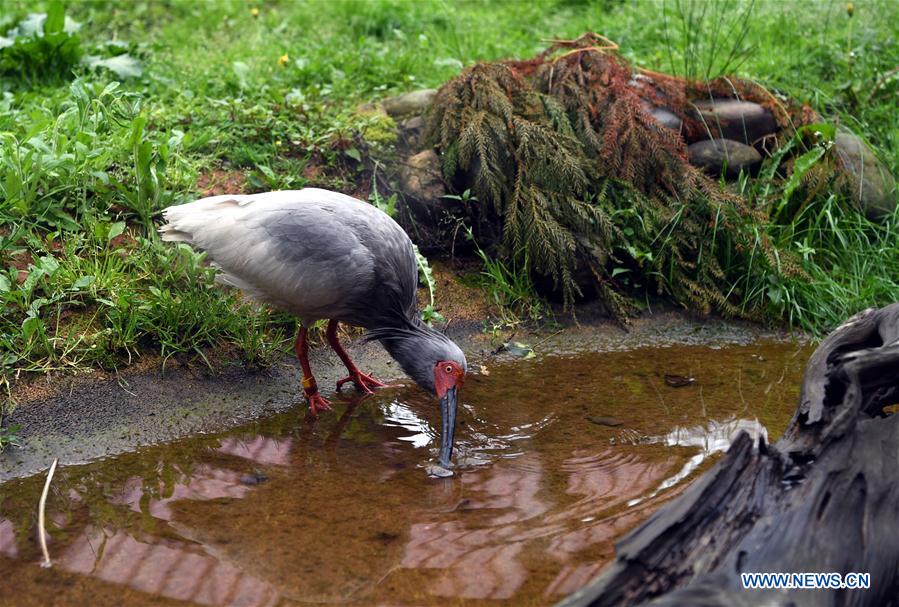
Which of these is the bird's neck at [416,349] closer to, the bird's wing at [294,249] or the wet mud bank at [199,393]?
the bird's wing at [294,249]

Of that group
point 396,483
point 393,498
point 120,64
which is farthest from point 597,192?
point 120,64

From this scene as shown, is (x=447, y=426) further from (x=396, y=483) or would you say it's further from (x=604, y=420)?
(x=604, y=420)

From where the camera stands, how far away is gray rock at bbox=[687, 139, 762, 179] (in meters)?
5.38

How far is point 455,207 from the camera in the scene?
5109 mm

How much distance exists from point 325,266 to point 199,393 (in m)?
Answer: 0.78

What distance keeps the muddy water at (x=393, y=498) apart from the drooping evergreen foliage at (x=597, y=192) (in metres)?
0.71

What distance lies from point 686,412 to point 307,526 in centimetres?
178

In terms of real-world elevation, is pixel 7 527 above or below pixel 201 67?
below

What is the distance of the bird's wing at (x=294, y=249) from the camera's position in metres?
3.89

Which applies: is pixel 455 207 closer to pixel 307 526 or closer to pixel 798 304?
pixel 798 304

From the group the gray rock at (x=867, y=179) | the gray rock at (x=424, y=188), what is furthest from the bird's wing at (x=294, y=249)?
the gray rock at (x=867, y=179)

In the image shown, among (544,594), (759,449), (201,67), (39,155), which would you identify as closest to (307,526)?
(544,594)

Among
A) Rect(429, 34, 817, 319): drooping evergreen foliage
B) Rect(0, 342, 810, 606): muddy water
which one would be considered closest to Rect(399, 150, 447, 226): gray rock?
Rect(429, 34, 817, 319): drooping evergreen foliage

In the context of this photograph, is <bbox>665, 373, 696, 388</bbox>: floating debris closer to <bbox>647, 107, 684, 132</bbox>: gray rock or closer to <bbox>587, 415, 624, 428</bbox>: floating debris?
<bbox>587, 415, 624, 428</bbox>: floating debris
